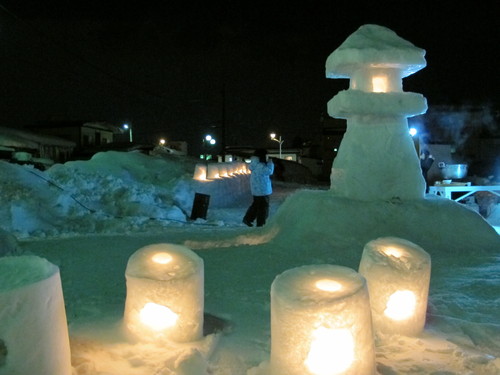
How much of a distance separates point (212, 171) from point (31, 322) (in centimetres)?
1497

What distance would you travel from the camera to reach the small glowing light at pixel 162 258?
143 inches

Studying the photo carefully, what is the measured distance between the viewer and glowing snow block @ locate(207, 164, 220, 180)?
1705 centimetres

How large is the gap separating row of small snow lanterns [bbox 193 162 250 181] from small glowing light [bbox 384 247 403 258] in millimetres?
12862

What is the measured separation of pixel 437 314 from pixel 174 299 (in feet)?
7.98

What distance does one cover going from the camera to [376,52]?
6.82 m

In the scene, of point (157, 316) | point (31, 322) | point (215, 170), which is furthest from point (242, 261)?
point (215, 170)

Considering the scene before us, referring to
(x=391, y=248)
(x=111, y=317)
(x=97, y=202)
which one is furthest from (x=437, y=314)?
(x=97, y=202)

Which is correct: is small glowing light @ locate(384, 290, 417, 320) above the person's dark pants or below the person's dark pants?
above

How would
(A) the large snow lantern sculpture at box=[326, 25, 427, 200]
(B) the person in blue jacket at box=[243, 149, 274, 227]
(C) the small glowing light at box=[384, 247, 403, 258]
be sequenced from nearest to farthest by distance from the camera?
(C) the small glowing light at box=[384, 247, 403, 258] → (A) the large snow lantern sculpture at box=[326, 25, 427, 200] → (B) the person in blue jacket at box=[243, 149, 274, 227]

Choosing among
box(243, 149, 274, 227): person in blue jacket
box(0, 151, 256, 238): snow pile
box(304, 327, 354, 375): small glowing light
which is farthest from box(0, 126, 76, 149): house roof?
box(304, 327, 354, 375): small glowing light

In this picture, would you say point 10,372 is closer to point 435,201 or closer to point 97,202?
point 435,201

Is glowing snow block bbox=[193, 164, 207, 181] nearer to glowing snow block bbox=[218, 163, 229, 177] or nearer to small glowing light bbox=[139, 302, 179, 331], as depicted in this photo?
glowing snow block bbox=[218, 163, 229, 177]

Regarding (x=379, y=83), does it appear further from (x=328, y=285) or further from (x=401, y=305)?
(x=328, y=285)

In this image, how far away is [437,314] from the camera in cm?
412
